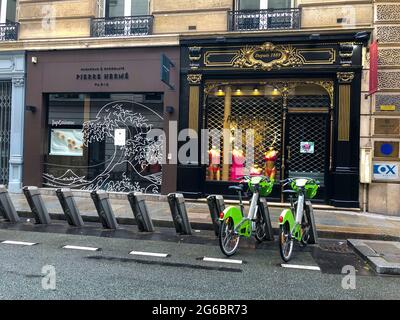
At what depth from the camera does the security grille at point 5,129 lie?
13.6 m

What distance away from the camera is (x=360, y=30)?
10.7 m

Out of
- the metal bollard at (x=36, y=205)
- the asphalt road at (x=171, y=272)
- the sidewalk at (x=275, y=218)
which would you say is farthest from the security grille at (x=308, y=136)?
the metal bollard at (x=36, y=205)

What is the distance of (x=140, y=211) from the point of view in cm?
831

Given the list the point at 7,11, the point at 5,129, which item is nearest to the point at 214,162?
the point at 5,129

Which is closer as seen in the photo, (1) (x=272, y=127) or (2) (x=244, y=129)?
(1) (x=272, y=127)

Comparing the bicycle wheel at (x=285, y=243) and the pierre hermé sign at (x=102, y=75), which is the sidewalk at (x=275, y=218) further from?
the pierre hermé sign at (x=102, y=75)

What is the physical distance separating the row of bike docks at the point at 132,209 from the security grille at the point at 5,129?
496cm

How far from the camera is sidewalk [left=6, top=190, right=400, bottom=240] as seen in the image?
8.34m

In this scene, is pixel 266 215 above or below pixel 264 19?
below

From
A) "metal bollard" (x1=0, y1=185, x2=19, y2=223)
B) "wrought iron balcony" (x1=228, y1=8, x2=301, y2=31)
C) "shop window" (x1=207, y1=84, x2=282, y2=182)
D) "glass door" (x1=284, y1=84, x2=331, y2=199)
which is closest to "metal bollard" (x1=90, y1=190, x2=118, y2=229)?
"metal bollard" (x1=0, y1=185, x2=19, y2=223)

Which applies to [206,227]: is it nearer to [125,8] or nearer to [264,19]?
[264,19]

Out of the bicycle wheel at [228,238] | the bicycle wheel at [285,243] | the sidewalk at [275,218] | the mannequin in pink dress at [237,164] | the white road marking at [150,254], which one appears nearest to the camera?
the bicycle wheel at [285,243]

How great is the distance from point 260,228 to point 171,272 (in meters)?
2.51

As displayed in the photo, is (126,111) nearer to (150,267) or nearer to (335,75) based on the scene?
(335,75)
